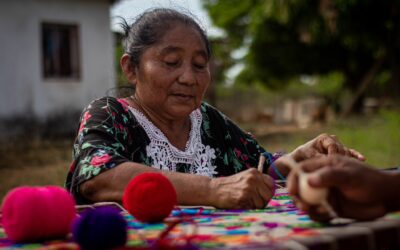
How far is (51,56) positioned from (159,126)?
31.6 feet

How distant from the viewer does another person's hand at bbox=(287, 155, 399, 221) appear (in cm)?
121

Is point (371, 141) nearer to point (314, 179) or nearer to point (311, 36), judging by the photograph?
point (311, 36)

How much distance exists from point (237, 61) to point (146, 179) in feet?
79.0

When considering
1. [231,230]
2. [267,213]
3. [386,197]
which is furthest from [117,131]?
[386,197]

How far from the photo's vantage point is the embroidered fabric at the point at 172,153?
230 centimetres

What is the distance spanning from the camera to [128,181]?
1.77m

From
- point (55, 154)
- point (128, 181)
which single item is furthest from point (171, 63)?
point (55, 154)

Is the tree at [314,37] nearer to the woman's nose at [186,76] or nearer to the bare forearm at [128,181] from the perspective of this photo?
the woman's nose at [186,76]

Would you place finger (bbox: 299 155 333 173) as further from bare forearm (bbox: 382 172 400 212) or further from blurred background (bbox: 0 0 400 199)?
blurred background (bbox: 0 0 400 199)

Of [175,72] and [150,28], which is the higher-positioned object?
[150,28]

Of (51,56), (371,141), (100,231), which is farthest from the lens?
(51,56)

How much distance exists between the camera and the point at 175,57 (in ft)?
7.34

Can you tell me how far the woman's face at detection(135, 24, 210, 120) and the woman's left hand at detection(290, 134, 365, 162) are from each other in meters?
0.48

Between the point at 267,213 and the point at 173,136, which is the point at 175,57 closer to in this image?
the point at 173,136
